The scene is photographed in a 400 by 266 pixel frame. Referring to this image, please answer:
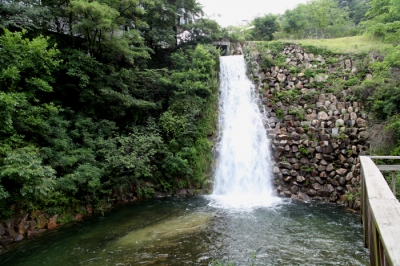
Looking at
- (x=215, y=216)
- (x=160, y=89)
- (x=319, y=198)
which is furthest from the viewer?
(x=160, y=89)

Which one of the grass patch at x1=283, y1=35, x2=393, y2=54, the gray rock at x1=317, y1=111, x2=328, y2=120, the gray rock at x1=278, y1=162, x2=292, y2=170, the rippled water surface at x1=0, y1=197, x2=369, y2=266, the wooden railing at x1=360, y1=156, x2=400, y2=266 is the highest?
the grass patch at x1=283, y1=35, x2=393, y2=54

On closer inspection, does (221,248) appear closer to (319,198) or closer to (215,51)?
(319,198)

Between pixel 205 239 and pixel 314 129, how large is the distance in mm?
7977

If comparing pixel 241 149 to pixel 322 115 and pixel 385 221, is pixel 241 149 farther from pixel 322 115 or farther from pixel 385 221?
pixel 385 221

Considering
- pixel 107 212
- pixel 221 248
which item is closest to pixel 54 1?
pixel 107 212

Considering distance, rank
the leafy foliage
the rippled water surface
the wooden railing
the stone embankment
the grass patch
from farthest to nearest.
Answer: the grass patch
the stone embankment
the leafy foliage
the rippled water surface
the wooden railing

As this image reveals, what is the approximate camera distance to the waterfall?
40.1 ft

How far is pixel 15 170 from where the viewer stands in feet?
22.3

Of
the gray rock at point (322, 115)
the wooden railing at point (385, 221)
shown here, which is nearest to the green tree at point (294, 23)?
the gray rock at point (322, 115)

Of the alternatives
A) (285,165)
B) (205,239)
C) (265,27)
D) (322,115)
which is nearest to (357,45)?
(322,115)

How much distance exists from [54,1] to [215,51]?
8.95 m

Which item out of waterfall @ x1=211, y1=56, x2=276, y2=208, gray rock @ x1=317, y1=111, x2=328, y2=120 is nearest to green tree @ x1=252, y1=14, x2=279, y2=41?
waterfall @ x1=211, y1=56, x2=276, y2=208

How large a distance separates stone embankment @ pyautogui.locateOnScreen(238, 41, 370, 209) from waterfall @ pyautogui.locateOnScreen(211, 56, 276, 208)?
54cm

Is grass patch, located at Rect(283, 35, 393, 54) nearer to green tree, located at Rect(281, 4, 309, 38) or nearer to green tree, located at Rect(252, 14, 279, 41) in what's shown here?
green tree, located at Rect(281, 4, 309, 38)
